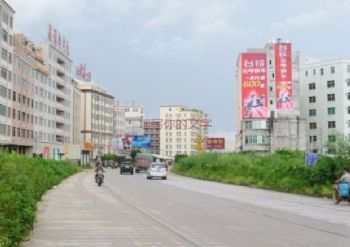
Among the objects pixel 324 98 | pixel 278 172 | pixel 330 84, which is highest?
pixel 330 84

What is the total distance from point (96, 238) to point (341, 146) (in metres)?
21.1

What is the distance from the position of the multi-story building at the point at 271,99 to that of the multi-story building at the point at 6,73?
134 feet

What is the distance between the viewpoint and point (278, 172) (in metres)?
40.8

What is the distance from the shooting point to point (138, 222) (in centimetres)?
1700

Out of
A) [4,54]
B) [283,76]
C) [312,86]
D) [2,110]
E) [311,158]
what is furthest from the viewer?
[312,86]

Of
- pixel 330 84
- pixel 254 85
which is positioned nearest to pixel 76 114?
pixel 254 85

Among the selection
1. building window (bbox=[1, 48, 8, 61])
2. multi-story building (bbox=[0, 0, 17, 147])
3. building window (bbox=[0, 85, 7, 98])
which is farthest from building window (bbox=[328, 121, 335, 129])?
building window (bbox=[1, 48, 8, 61])

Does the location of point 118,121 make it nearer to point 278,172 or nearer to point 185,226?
point 278,172

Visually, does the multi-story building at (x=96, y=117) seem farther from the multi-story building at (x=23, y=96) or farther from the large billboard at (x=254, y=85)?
the large billboard at (x=254, y=85)

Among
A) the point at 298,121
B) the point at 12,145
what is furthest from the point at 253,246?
the point at 298,121

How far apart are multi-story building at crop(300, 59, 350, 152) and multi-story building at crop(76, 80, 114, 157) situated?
6034 centimetres

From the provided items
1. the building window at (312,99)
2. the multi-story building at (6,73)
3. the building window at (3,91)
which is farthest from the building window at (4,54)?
the building window at (312,99)

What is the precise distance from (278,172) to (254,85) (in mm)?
65148

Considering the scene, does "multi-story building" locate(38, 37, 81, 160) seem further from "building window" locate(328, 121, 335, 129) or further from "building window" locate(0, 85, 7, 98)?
"building window" locate(328, 121, 335, 129)
